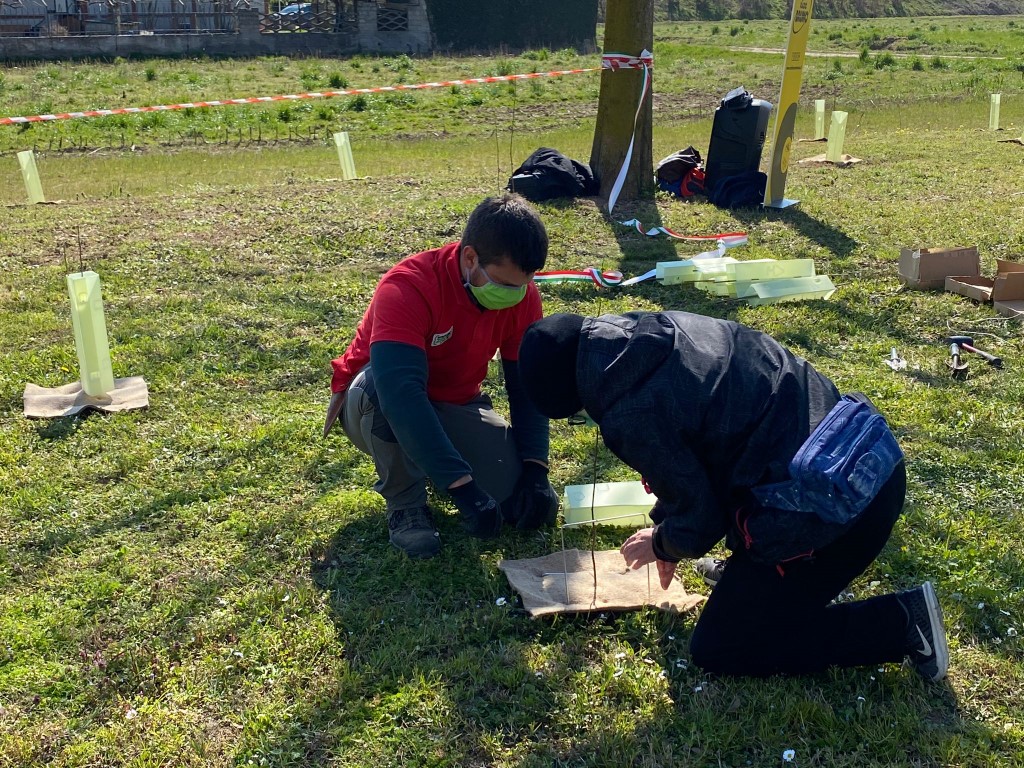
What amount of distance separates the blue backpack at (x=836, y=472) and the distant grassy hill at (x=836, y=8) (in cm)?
4778

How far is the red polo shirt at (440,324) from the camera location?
3.34 meters

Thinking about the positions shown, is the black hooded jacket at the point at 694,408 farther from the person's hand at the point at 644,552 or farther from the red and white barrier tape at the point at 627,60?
the red and white barrier tape at the point at 627,60

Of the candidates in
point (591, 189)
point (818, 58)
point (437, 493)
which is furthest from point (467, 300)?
point (818, 58)

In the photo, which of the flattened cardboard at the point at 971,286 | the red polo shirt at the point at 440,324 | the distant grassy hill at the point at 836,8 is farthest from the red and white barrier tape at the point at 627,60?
the distant grassy hill at the point at 836,8

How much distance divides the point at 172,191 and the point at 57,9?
86.3 feet

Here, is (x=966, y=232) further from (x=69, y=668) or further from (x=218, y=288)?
(x=69, y=668)

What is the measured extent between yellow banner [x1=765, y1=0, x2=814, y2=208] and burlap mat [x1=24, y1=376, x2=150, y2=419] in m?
6.19

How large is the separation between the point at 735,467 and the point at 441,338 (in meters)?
1.32

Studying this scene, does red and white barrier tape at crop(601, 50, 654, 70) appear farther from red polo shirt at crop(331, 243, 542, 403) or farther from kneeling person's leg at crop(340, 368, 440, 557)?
kneeling person's leg at crop(340, 368, 440, 557)

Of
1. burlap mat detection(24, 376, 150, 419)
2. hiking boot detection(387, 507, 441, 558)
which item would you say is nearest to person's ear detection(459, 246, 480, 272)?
hiking boot detection(387, 507, 441, 558)

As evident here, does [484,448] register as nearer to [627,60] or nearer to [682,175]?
[627,60]

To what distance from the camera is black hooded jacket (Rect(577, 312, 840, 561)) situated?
2.44 m

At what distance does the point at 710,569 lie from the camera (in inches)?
137

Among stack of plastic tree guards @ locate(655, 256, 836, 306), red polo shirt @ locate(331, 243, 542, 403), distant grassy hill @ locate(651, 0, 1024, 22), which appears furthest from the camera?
distant grassy hill @ locate(651, 0, 1024, 22)
